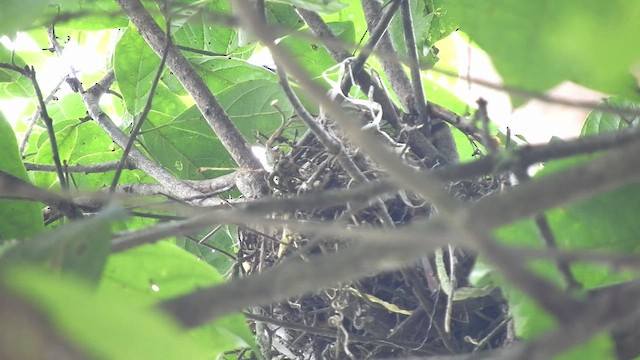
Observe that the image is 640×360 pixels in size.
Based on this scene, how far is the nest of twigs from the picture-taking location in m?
0.76

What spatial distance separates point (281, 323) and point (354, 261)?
1.59 ft

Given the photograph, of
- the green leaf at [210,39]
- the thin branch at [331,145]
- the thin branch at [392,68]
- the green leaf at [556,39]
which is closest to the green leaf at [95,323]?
the green leaf at [556,39]

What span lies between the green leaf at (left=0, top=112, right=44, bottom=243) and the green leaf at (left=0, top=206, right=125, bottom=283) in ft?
1.05

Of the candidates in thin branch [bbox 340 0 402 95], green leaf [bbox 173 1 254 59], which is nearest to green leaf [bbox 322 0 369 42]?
green leaf [bbox 173 1 254 59]

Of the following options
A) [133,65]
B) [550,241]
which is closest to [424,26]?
[133,65]

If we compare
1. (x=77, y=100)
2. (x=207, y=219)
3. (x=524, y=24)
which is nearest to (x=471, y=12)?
(x=524, y=24)

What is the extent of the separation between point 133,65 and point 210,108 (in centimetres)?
21

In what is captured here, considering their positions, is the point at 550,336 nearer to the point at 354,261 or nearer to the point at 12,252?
the point at 354,261

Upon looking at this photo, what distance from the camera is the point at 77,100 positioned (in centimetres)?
132

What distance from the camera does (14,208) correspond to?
668 mm

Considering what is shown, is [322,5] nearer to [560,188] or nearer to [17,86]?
[560,188]

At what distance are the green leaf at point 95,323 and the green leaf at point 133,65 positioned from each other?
83 centimetres

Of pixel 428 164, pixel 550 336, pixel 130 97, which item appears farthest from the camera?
pixel 130 97

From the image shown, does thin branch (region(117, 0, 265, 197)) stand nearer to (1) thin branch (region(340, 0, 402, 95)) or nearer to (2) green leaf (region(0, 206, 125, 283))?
(1) thin branch (region(340, 0, 402, 95))
